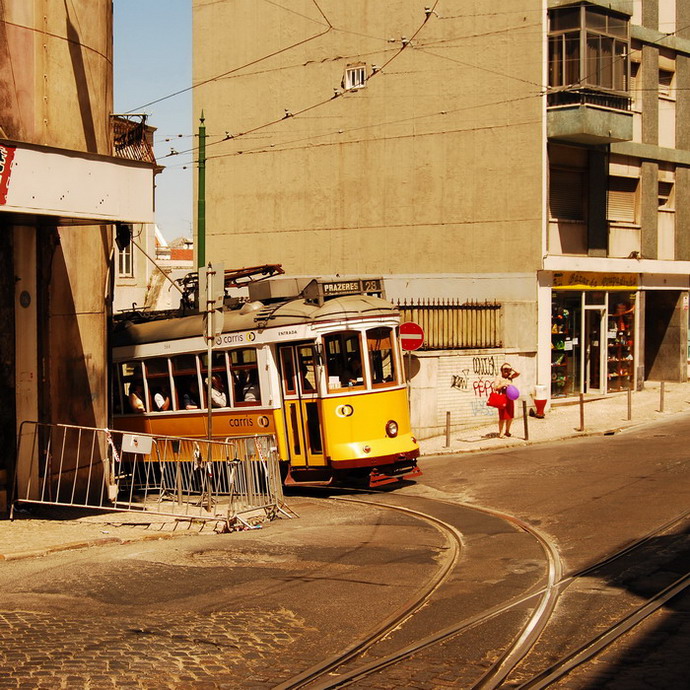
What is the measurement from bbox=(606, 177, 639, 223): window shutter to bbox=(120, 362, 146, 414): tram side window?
15761mm

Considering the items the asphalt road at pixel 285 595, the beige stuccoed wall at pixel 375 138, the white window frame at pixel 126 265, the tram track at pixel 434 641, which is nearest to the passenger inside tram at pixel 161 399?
the asphalt road at pixel 285 595

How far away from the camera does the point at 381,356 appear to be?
1619 cm

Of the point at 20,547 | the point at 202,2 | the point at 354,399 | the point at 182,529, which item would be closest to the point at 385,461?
the point at 354,399

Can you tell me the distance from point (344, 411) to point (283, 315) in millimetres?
1842

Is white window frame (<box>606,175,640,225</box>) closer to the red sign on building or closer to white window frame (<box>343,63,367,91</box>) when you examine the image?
white window frame (<box>343,63,367,91</box>)

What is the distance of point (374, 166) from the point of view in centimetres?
3008

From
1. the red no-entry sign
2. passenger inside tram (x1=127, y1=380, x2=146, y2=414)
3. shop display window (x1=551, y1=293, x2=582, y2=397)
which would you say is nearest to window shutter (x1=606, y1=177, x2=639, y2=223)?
shop display window (x1=551, y1=293, x2=582, y2=397)

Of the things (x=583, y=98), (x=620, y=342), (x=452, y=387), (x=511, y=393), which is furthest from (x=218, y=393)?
(x=620, y=342)

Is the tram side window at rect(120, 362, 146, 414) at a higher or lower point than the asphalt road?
higher

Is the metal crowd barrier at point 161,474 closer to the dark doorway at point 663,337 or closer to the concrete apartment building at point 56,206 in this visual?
the concrete apartment building at point 56,206

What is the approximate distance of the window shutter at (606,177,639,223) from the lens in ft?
95.2

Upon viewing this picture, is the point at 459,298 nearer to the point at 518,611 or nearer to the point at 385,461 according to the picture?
the point at 385,461

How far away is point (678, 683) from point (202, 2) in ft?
103

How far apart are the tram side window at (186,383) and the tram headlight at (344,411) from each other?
2743mm
